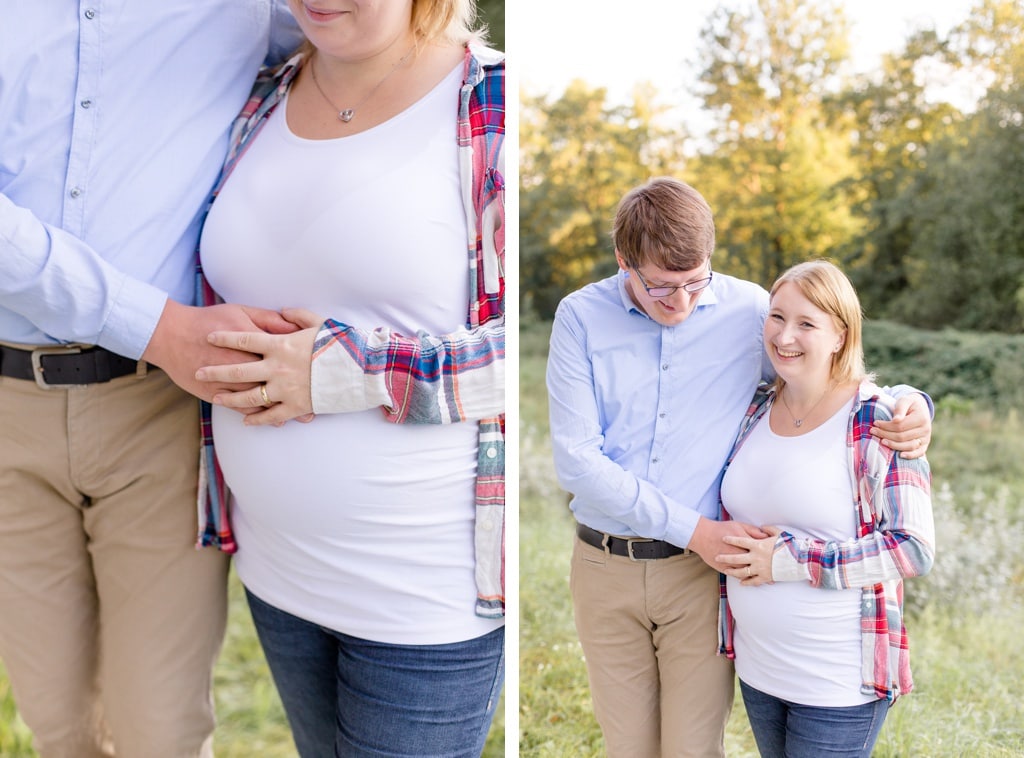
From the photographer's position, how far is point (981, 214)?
4.65m

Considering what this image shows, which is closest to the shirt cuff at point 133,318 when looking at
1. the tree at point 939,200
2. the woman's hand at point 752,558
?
the woman's hand at point 752,558

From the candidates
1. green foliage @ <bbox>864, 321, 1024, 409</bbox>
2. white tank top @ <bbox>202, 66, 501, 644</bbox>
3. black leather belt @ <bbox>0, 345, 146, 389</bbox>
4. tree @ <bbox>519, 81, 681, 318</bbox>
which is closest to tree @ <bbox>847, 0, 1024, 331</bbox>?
green foliage @ <bbox>864, 321, 1024, 409</bbox>

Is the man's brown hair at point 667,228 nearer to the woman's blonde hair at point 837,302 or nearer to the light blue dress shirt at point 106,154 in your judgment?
the woman's blonde hair at point 837,302

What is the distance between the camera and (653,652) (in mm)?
2098

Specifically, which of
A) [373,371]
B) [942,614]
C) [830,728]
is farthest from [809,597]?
[942,614]

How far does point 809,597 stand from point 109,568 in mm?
1404

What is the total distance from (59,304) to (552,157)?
4.09 meters

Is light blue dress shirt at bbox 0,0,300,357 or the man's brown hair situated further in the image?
the man's brown hair

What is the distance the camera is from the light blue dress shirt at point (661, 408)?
1.92m

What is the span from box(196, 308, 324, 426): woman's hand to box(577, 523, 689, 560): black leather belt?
76 centimetres

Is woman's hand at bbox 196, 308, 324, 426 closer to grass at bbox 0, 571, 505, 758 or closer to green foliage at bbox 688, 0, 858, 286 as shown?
grass at bbox 0, 571, 505, 758

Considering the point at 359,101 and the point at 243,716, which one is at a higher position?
the point at 359,101

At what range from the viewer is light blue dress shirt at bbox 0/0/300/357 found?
63.4 inches

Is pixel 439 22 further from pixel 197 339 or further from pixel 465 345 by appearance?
pixel 197 339
